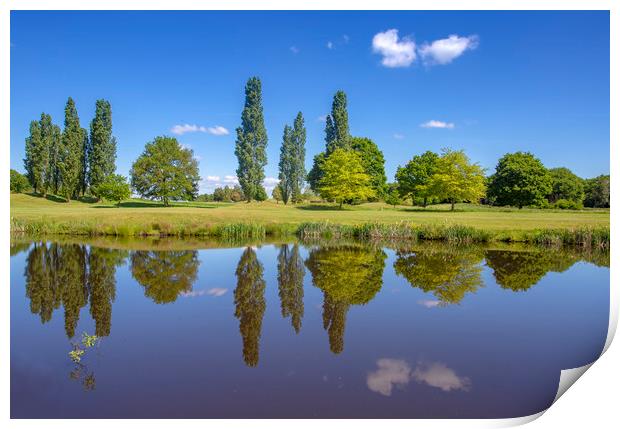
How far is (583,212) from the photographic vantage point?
24.2 m

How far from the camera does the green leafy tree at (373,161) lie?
47.8 m

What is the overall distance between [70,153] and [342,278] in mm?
30947

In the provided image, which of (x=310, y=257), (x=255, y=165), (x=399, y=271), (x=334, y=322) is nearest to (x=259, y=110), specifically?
(x=255, y=165)

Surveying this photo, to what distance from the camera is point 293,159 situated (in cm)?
5244

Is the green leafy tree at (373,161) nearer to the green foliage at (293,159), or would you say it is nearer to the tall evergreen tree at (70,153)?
the green foliage at (293,159)

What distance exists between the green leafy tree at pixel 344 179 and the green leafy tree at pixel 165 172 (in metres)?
14.7

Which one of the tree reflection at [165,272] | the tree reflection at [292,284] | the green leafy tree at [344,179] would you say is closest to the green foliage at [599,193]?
the tree reflection at [292,284]

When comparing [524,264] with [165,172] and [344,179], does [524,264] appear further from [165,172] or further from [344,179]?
[165,172]

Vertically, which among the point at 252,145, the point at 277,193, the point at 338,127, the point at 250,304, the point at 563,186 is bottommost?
the point at 250,304

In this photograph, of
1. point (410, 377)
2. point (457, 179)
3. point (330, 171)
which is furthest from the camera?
point (330, 171)

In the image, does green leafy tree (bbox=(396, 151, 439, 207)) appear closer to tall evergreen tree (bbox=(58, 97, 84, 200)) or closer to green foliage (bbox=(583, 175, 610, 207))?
green foliage (bbox=(583, 175, 610, 207))

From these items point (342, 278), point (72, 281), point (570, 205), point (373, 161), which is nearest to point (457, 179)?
point (570, 205)
